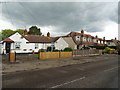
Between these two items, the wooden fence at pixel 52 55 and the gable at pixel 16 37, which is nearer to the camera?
the wooden fence at pixel 52 55

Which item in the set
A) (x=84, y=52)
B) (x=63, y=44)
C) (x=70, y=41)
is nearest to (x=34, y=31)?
(x=63, y=44)

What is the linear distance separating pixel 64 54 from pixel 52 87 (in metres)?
14.4

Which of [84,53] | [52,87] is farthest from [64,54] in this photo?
[52,87]

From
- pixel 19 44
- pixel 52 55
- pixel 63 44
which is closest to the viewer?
pixel 52 55

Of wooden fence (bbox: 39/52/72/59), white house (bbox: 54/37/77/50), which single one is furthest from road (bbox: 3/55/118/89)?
white house (bbox: 54/37/77/50)

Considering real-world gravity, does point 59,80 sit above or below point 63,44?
below

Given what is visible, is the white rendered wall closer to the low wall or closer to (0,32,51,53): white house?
(0,32,51,53): white house

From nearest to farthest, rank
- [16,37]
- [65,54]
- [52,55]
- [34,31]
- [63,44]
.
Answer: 1. [52,55]
2. [65,54]
3. [16,37]
4. [63,44]
5. [34,31]

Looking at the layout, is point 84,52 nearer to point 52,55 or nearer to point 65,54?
point 65,54

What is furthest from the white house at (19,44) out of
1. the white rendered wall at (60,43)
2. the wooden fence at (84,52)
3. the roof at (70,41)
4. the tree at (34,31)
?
the tree at (34,31)

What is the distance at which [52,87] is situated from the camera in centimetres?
535

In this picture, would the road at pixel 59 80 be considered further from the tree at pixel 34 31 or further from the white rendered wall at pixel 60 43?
the tree at pixel 34 31

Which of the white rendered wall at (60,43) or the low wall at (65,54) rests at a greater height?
the white rendered wall at (60,43)

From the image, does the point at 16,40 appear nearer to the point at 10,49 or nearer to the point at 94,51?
the point at 10,49
